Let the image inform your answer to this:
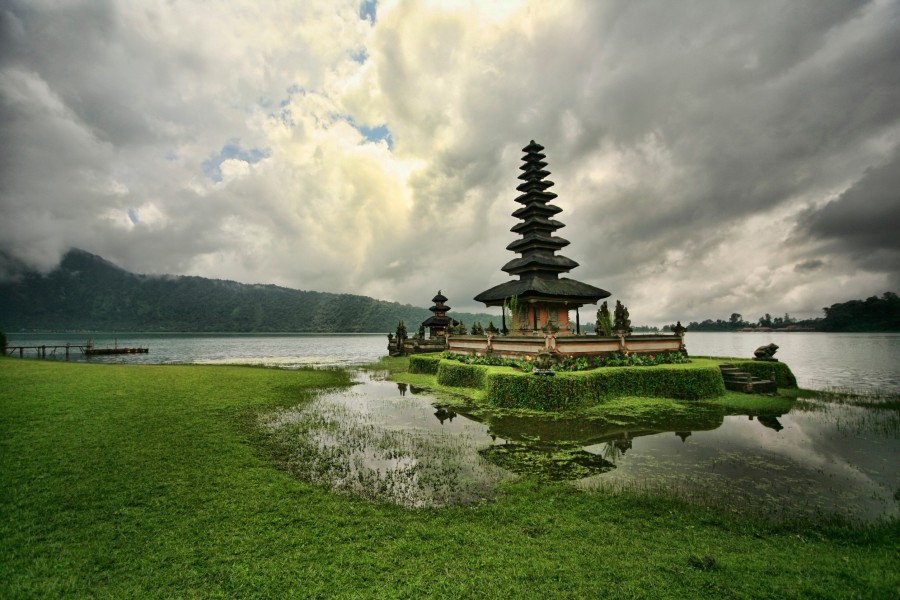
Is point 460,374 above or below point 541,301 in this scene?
below

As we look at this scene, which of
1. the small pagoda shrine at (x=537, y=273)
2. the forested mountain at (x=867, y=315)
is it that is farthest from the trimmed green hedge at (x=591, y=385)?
the forested mountain at (x=867, y=315)

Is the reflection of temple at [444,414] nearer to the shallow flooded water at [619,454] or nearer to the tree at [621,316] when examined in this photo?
the shallow flooded water at [619,454]

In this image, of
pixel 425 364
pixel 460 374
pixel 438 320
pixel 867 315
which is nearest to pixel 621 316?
pixel 460 374

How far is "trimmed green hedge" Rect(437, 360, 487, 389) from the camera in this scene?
19062 mm

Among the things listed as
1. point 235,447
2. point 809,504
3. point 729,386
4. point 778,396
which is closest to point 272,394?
point 235,447

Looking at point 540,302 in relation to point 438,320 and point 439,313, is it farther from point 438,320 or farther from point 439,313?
point 439,313

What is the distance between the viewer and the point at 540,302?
25.2 metres

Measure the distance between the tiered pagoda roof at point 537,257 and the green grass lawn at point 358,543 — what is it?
18.1 metres

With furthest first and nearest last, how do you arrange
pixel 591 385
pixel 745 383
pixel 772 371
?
pixel 772 371
pixel 745 383
pixel 591 385

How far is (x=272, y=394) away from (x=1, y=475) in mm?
11132

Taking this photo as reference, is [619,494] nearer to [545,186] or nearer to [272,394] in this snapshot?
[272,394]

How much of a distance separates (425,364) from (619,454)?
62.9 feet

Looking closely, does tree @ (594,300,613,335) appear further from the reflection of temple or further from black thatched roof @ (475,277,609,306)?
the reflection of temple

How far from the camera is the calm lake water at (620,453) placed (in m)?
7.13
